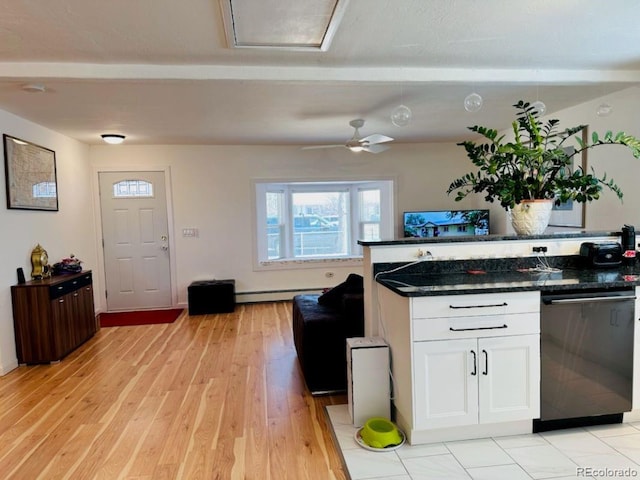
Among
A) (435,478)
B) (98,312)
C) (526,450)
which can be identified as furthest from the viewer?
(98,312)

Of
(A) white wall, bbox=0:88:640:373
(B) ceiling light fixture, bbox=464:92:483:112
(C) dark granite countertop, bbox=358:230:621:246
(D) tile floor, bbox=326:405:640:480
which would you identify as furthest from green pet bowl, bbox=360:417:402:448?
(A) white wall, bbox=0:88:640:373

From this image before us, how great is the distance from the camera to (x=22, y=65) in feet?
8.91

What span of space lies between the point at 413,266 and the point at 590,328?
1039 mm

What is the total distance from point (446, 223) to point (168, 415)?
4670mm

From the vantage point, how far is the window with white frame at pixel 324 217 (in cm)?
684

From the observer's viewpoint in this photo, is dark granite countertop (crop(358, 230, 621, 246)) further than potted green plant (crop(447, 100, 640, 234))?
No

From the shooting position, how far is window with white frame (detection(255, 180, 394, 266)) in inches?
269

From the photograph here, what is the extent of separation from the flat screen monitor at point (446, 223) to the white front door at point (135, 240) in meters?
3.61

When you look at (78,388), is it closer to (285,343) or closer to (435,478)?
(285,343)

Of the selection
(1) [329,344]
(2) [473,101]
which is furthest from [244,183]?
Result: (2) [473,101]

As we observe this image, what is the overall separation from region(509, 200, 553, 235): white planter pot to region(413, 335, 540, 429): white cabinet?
905 millimetres

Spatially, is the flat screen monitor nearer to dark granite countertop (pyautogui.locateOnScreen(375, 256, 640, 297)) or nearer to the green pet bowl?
dark granite countertop (pyautogui.locateOnScreen(375, 256, 640, 297))

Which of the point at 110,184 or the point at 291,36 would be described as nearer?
the point at 291,36

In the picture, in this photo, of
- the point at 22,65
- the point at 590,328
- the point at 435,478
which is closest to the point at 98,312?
the point at 22,65
